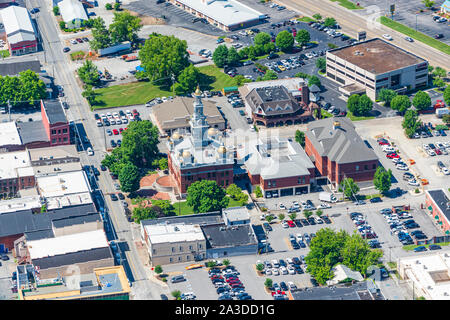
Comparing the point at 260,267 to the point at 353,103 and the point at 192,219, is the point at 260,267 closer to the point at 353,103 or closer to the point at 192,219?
the point at 192,219

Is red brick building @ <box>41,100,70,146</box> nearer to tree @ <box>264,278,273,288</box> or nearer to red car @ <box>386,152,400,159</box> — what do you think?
tree @ <box>264,278,273,288</box>

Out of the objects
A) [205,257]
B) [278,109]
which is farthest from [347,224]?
[278,109]

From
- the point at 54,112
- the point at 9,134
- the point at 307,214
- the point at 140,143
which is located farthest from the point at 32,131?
the point at 307,214

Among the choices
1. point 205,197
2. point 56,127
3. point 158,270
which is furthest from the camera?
point 56,127

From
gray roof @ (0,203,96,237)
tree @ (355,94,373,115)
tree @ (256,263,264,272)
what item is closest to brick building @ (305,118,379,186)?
tree @ (355,94,373,115)

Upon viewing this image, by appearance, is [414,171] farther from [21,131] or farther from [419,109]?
[21,131]

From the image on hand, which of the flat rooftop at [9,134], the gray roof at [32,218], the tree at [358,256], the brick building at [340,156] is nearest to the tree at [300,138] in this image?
the brick building at [340,156]
